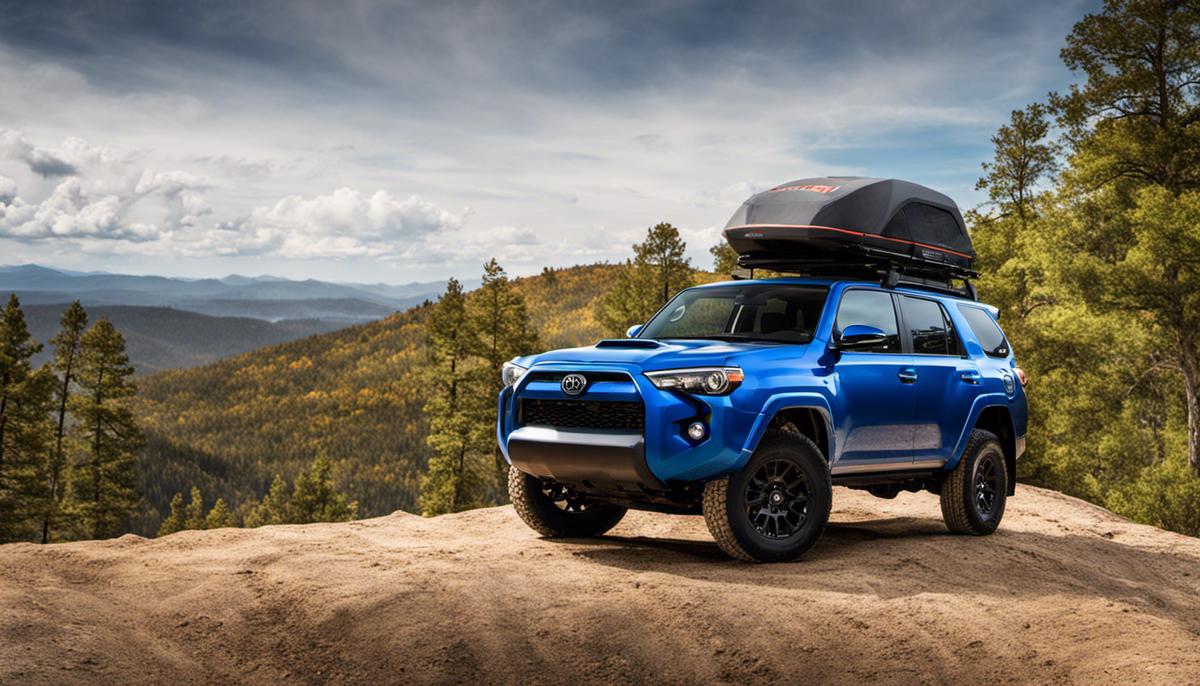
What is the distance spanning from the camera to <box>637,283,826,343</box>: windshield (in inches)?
347

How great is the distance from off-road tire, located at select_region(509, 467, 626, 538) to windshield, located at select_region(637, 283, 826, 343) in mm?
1773

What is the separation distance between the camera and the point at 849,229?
910 centimetres

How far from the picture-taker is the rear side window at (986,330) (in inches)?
420

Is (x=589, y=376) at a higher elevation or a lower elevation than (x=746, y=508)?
higher

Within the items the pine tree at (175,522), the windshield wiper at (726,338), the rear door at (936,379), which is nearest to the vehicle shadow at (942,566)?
the rear door at (936,379)

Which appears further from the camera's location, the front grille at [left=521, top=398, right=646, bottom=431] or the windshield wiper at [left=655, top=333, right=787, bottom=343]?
the windshield wiper at [left=655, top=333, right=787, bottom=343]

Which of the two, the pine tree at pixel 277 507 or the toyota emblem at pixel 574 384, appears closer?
the toyota emblem at pixel 574 384

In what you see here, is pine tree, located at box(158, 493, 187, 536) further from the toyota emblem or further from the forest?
the toyota emblem

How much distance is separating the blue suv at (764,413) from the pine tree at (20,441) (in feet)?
104

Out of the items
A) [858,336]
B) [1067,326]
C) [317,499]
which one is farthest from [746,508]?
[317,499]

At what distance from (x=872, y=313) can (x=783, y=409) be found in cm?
191

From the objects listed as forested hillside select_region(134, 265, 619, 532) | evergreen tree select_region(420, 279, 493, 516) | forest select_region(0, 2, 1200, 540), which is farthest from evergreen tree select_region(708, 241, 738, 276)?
forested hillside select_region(134, 265, 619, 532)

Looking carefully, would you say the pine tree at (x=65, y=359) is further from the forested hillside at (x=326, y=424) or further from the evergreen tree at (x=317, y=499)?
the forested hillside at (x=326, y=424)

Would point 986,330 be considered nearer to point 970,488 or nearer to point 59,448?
point 970,488
